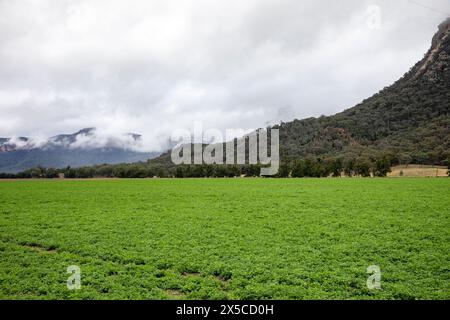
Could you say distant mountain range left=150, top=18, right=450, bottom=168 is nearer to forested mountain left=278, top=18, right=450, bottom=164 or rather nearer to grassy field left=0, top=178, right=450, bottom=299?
forested mountain left=278, top=18, right=450, bottom=164

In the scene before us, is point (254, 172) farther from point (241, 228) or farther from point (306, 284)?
point (306, 284)

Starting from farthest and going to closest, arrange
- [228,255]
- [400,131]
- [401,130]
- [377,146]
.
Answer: [401,130] → [400,131] → [377,146] → [228,255]

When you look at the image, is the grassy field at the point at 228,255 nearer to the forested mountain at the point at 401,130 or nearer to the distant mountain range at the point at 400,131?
the distant mountain range at the point at 400,131

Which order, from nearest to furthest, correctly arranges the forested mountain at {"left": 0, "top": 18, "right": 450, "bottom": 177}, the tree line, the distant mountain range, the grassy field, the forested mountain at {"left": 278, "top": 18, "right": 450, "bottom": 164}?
1. the grassy field
2. the tree line
3. the forested mountain at {"left": 0, "top": 18, "right": 450, "bottom": 177}
4. the distant mountain range
5. the forested mountain at {"left": 278, "top": 18, "right": 450, "bottom": 164}

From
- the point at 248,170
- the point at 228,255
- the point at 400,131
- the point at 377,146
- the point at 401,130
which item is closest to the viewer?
the point at 228,255

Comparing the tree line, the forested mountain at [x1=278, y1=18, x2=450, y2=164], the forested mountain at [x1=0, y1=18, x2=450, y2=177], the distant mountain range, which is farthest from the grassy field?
the forested mountain at [x1=278, y1=18, x2=450, y2=164]

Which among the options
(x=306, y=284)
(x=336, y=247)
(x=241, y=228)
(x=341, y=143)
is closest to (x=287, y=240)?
(x=336, y=247)

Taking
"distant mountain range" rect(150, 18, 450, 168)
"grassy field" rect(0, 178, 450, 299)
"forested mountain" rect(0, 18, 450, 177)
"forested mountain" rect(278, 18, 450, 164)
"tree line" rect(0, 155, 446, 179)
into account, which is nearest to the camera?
"grassy field" rect(0, 178, 450, 299)

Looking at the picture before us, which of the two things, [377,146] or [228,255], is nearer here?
[228,255]

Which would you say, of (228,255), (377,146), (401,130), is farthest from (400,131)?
(228,255)

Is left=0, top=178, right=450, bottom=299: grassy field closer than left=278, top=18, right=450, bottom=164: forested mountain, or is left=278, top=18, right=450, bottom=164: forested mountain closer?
left=0, top=178, right=450, bottom=299: grassy field

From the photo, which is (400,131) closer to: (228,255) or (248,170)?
(248,170)
